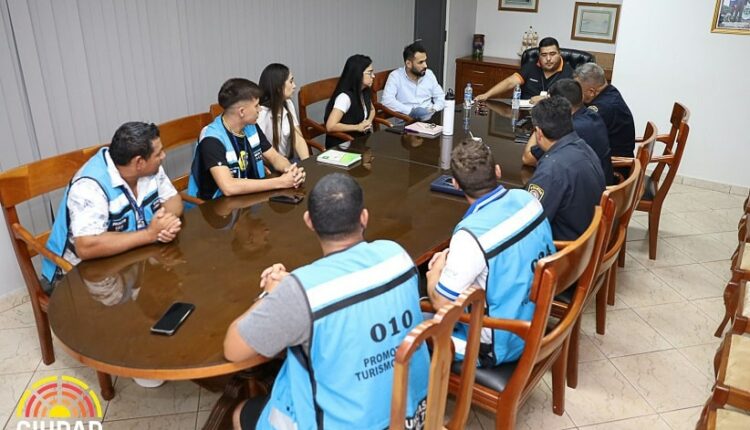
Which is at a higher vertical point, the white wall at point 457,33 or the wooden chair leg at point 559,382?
the white wall at point 457,33

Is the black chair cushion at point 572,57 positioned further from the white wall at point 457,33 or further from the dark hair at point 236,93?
the dark hair at point 236,93

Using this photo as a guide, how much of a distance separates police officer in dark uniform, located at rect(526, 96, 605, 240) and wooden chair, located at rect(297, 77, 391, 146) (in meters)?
1.70

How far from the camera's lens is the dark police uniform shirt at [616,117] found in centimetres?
339

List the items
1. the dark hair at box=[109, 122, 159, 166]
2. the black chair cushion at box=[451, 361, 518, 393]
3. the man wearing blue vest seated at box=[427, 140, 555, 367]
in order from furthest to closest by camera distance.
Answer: the dark hair at box=[109, 122, 159, 166], the black chair cushion at box=[451, 361, 518, 393], the man wearing blue vest seated at box=[427, 140, 555, 367]

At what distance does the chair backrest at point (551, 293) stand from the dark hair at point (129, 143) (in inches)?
56.7

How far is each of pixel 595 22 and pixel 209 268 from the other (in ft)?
16.7

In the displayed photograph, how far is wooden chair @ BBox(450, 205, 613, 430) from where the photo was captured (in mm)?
1603

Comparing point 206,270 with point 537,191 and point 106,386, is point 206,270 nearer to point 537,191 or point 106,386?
point 106,386

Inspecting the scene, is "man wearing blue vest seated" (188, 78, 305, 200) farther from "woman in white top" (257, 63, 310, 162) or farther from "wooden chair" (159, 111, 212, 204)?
"woman in white top" (257, 63, 310, 162)

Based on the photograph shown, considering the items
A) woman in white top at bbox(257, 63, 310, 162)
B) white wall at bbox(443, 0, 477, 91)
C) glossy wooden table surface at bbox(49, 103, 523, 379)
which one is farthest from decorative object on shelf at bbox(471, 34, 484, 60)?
glossy wooden table surface at bbox(49, 103, 523, 379)

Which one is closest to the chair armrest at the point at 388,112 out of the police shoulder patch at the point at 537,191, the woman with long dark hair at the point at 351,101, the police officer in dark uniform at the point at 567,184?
the woman with long dark hair at the point at 351,101

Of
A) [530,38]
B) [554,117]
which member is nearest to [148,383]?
[554,117]

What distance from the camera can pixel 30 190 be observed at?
2311 millimetres

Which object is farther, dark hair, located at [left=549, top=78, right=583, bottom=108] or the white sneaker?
dark hair, located at [left=549, top=78, right=583, bottom=108]
